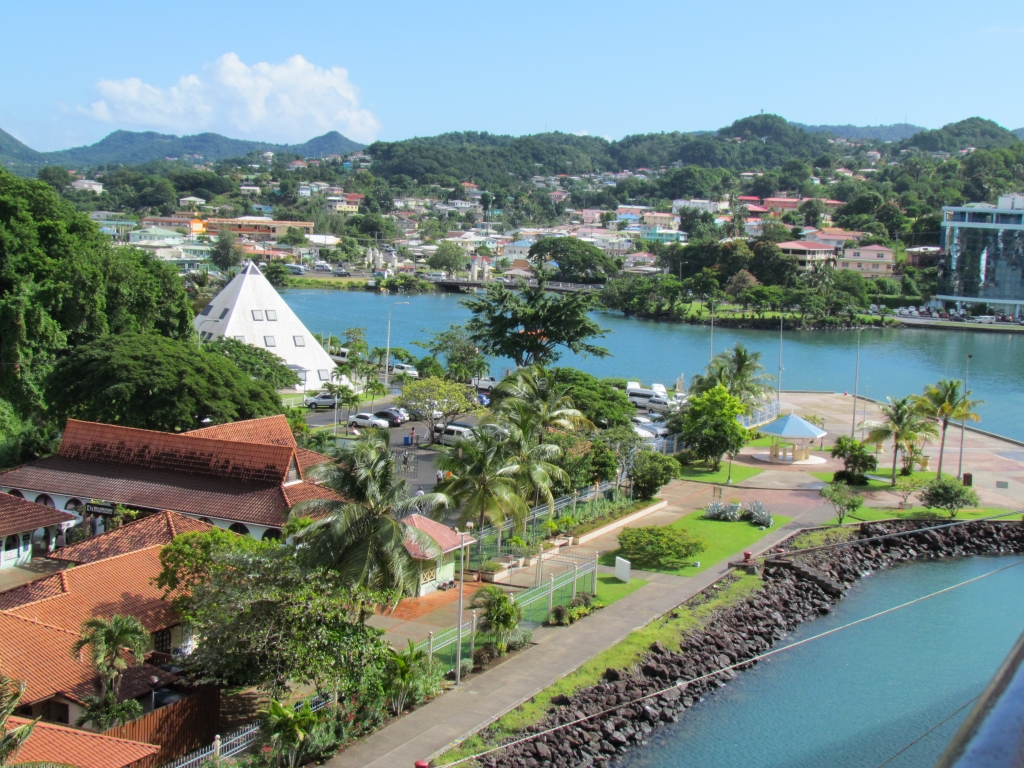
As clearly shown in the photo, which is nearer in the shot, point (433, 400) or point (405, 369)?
point (433, 400)

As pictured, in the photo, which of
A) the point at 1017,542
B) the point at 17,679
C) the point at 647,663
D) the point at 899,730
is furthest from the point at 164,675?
the point at 1017,542

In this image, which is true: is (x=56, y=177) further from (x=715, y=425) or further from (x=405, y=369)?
(x=715, y=425)

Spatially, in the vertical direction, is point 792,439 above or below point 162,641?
above

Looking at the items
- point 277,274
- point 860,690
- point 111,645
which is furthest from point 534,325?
point 277,274

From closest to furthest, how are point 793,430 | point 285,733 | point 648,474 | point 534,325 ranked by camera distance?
point 285,733 → point 648,474 → point 793,430 → point 534,325

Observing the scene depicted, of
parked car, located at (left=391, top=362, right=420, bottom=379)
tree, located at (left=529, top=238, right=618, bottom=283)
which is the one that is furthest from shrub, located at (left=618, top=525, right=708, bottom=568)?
tree, located at (left=529, top=238, right=618, bottom=283)

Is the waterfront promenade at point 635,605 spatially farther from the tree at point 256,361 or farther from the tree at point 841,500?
the tree at point 256,361
